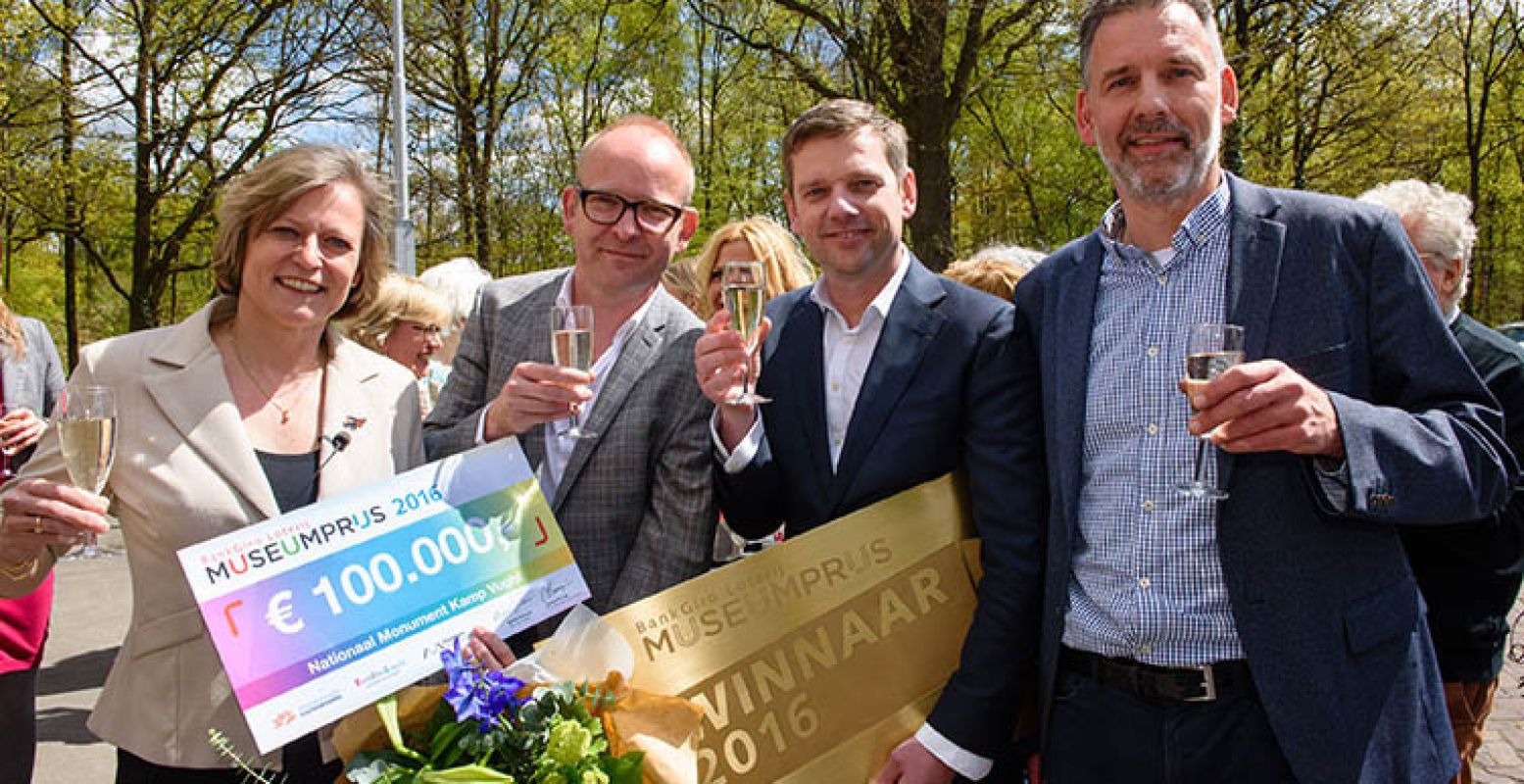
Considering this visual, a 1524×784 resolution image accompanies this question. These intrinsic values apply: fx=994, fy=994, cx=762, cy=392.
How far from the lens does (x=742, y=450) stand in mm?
2719

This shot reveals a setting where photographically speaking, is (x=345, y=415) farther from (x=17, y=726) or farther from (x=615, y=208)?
(x=17, y=726)

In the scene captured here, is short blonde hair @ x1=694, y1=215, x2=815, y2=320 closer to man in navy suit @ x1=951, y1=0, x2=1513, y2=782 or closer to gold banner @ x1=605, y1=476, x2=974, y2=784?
gold banner @ x1=605, y1=476, x2=974, y2=784

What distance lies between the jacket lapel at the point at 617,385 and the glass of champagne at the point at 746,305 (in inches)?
19.1

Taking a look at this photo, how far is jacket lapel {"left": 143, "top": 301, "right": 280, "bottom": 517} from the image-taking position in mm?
2514

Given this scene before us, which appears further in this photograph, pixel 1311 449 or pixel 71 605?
pixel 71 605

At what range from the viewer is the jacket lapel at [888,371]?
2.74 meters

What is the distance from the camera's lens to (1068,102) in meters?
20.3

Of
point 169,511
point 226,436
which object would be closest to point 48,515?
point 169,511

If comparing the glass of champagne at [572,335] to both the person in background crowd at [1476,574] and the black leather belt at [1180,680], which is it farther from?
the person in background crowd at [1476,574]

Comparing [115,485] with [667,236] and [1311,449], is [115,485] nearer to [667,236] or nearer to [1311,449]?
[667,236]

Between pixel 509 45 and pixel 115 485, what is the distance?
20176 mm

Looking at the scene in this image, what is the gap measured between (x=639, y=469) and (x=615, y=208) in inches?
30.9

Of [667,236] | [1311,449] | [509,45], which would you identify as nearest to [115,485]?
[667,236]

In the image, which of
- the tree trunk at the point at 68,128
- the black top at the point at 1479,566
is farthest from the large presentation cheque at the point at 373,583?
the tree trunk at the point at 68,128
